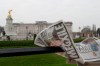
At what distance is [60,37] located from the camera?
3.55 metres

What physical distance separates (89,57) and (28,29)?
8961cm

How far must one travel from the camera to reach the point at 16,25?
93000mm

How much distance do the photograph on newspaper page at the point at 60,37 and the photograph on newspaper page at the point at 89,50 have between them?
0.48ft

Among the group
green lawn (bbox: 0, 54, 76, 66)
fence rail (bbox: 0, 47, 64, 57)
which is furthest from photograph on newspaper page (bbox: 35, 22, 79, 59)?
green lawn (bbox: 0, 54, 76, 66)

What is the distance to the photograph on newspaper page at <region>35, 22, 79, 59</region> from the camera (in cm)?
353

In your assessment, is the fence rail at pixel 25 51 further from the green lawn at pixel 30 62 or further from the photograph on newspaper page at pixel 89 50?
the green lawn at pixel 30 62

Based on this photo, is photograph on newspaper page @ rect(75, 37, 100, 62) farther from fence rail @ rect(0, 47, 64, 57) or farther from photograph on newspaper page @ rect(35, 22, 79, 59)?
fence rail @ rect(0, 47, 64, 57)

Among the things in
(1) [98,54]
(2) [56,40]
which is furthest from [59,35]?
(1) [98,54]

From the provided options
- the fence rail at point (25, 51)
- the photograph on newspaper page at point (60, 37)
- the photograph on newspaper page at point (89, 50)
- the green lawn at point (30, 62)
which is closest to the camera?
the fence rail at point (25, 51)

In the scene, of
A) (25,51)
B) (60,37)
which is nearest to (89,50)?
(60,37)

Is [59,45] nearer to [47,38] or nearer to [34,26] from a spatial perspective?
[47,38]

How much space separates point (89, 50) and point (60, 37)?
53 cm

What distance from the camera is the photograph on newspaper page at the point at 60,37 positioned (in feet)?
11.6

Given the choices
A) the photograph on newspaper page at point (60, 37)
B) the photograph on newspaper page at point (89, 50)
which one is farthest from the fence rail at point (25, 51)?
the photograph on newspaper page at point (89, 50)
